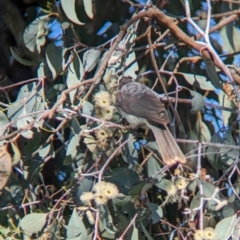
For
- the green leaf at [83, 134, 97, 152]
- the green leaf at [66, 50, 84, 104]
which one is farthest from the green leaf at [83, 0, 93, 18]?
the green leaf at [83, 134, 97, 152]

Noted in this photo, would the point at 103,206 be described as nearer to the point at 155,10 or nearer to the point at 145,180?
the point at 145,180

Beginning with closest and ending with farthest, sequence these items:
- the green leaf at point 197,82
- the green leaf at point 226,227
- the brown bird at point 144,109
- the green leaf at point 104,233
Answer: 1. the green leaf at point 226,227
2. the green leaf at point 104,233
3. the brown bird at point 144,109
4. the green leaf at point 197,82

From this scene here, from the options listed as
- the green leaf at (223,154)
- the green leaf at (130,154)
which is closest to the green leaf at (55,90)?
the green leaf at (130,154)

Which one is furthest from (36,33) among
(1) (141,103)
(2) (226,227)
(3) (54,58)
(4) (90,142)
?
(2) (226,227)

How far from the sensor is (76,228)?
84.7 inches

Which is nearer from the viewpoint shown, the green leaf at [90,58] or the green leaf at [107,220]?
the green leaf at [107,220]

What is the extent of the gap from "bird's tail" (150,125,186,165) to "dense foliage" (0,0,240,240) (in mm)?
28

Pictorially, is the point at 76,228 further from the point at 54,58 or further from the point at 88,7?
the point at 88,7

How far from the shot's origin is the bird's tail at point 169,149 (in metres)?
2.17

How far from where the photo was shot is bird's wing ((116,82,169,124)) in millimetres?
2432

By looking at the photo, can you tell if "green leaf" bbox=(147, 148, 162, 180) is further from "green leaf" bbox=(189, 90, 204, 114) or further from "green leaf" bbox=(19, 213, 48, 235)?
"green leaf" bbox=(19, 213, 48, 235)

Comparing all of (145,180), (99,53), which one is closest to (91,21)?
(99,53)

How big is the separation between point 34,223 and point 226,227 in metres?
0.51

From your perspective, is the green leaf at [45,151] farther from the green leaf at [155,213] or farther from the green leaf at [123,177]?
the green leaf at [155,213]
